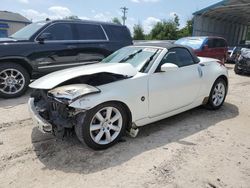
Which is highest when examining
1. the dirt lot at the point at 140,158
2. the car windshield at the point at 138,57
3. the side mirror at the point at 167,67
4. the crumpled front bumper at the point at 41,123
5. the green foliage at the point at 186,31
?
the car windshield at the point at 138,57

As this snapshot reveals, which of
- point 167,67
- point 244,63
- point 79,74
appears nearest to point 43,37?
point 79,74

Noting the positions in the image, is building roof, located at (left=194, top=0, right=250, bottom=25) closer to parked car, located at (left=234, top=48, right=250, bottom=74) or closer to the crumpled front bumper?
parked car, located at (left=234, top=48, right=250, bottom=74)

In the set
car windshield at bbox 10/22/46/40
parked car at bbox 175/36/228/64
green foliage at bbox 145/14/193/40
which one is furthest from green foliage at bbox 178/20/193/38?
car windshield at bbox 10/22/46/40

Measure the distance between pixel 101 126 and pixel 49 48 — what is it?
12.6ft

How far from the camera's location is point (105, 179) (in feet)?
9.52

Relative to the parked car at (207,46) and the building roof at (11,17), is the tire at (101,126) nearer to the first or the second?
the parked car at (207,46)

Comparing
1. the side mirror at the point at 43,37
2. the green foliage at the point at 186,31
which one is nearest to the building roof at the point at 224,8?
the green foliage at the point at 186,31

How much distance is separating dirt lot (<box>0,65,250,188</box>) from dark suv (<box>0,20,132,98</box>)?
172cm

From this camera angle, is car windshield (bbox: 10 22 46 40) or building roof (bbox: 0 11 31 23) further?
building roof (bbox: 0 11 31 23)

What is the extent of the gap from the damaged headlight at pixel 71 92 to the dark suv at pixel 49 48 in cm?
313

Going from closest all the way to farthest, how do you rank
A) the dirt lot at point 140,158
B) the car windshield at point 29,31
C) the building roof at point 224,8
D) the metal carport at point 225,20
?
1. the dirt lot at point 140,158
2. the car windshield at point 29,31
3. the building roof at point 224,8
4. the metal carport at point 225,20

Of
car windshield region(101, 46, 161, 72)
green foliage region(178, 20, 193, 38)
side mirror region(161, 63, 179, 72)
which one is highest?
car windshield region(101, 46, 161, 72)

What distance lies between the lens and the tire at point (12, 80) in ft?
19.6

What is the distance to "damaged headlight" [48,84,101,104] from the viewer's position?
3219 millimetres
